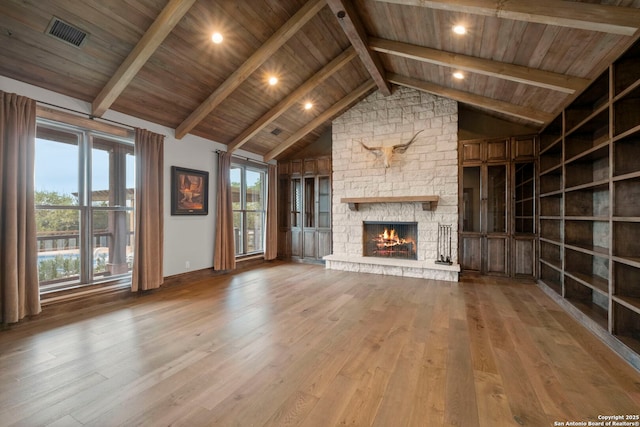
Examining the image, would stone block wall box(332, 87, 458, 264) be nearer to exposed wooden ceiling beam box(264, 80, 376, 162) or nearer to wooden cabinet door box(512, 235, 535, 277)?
exposed wooden ceiling beam box(264, 80, 376, 162)

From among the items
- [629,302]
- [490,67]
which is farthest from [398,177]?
[629,302]

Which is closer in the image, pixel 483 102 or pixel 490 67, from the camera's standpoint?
pixel 490 67

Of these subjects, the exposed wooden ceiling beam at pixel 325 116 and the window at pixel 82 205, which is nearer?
the window at pixel 82 205

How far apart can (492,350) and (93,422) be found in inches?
118

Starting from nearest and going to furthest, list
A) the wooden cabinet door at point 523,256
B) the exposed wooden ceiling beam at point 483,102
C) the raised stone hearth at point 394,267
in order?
the exposed wooden ceiling beam at point 483,102 < the wooden cabinet door at point 523,256 < the raised stone hearth at point 394,267

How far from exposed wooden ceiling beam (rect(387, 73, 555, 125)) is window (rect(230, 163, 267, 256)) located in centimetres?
372

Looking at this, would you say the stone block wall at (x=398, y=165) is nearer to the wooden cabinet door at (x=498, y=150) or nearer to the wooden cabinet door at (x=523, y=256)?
the wooden cabinet door at (x=498, y=150)

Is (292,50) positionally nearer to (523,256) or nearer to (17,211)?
(17,211)

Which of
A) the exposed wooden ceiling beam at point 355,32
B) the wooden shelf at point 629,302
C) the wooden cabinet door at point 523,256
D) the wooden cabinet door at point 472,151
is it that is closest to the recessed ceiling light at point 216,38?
the exposed wooden ceiling beam at point 355,32

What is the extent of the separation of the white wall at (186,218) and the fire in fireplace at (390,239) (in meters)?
3.31

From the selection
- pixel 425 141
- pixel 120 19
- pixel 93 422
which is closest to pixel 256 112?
pixel 120 19

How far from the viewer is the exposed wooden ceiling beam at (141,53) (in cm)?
284

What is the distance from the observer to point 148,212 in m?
4.16

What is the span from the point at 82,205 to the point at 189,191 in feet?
5.09
